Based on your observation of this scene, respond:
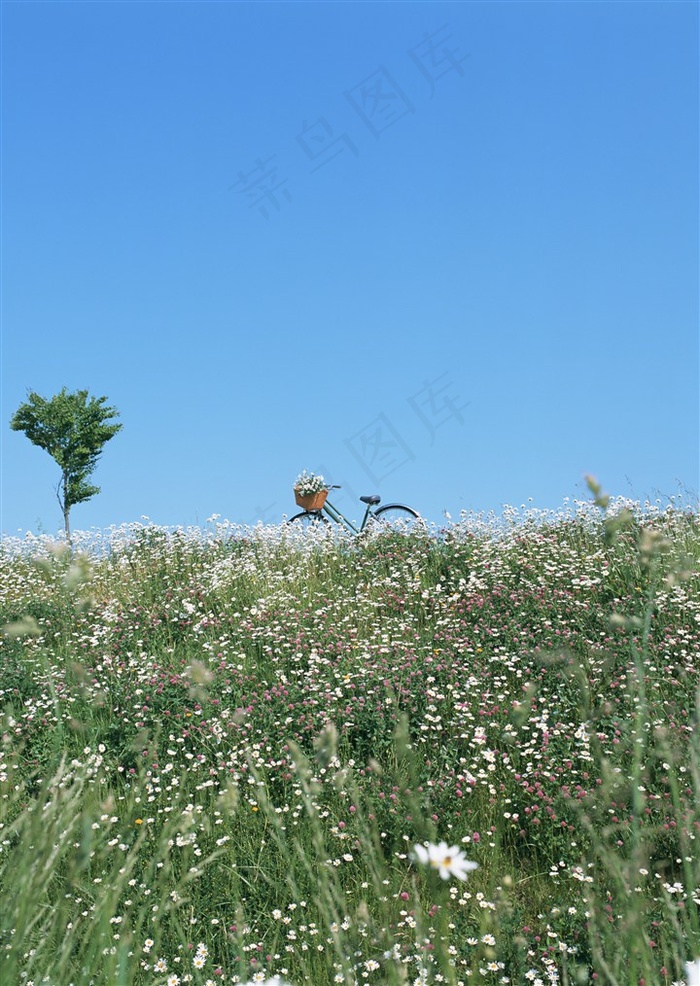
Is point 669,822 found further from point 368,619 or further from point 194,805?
point 368,619

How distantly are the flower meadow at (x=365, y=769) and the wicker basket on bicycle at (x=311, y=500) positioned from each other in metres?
5.56

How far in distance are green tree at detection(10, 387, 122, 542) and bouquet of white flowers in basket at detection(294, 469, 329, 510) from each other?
15053mm

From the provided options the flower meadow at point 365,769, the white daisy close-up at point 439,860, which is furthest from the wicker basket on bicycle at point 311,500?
the white daisy close-up at point 439,860

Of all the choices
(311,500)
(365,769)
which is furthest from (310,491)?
(365,769)

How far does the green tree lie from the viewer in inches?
1140

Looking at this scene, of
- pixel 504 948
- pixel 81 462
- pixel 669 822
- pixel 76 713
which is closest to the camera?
pixel 504 948

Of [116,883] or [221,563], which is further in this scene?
[221,563]

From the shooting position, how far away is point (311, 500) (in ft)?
53.3

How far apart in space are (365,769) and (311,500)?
10878mm

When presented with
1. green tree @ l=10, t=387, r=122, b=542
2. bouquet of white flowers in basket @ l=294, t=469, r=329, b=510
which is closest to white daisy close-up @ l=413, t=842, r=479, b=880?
bouquet of white flowers in basket @ l=294, t=469, r=329, b=510

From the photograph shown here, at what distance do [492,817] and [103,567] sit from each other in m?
7.86

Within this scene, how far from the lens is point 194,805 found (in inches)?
210

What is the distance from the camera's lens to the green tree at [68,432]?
29.0m

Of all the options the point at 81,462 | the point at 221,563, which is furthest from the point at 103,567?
the point at 81,462
